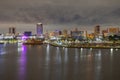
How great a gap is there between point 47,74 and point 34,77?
23.8 inches

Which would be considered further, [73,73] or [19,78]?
[73,73]

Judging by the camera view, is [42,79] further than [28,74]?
No

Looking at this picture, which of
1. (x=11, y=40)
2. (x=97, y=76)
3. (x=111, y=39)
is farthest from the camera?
(x=11, y=40)

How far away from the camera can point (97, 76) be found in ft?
25.3

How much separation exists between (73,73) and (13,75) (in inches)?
73.1

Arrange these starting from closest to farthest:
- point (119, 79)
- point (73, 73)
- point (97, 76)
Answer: point (119, 79)
point (97, 76)
point (73, 73)

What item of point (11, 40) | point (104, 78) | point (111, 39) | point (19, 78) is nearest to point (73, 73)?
point (104, 78)

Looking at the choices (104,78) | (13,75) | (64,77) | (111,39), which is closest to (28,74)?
(13,75)

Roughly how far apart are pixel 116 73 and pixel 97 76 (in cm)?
77

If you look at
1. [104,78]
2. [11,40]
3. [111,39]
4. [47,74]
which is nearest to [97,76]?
[104,78]

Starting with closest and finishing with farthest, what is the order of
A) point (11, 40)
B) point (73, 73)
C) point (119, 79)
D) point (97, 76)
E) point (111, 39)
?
1. point (119, 79)
2. point (97, 76)
3. point (73, 73)
4. point (111, 39)
5. point (11, 40)

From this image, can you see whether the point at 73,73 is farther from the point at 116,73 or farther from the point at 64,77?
the point at 116,73

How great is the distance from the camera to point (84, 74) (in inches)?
316

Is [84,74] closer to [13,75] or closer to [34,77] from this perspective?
[34,77]
